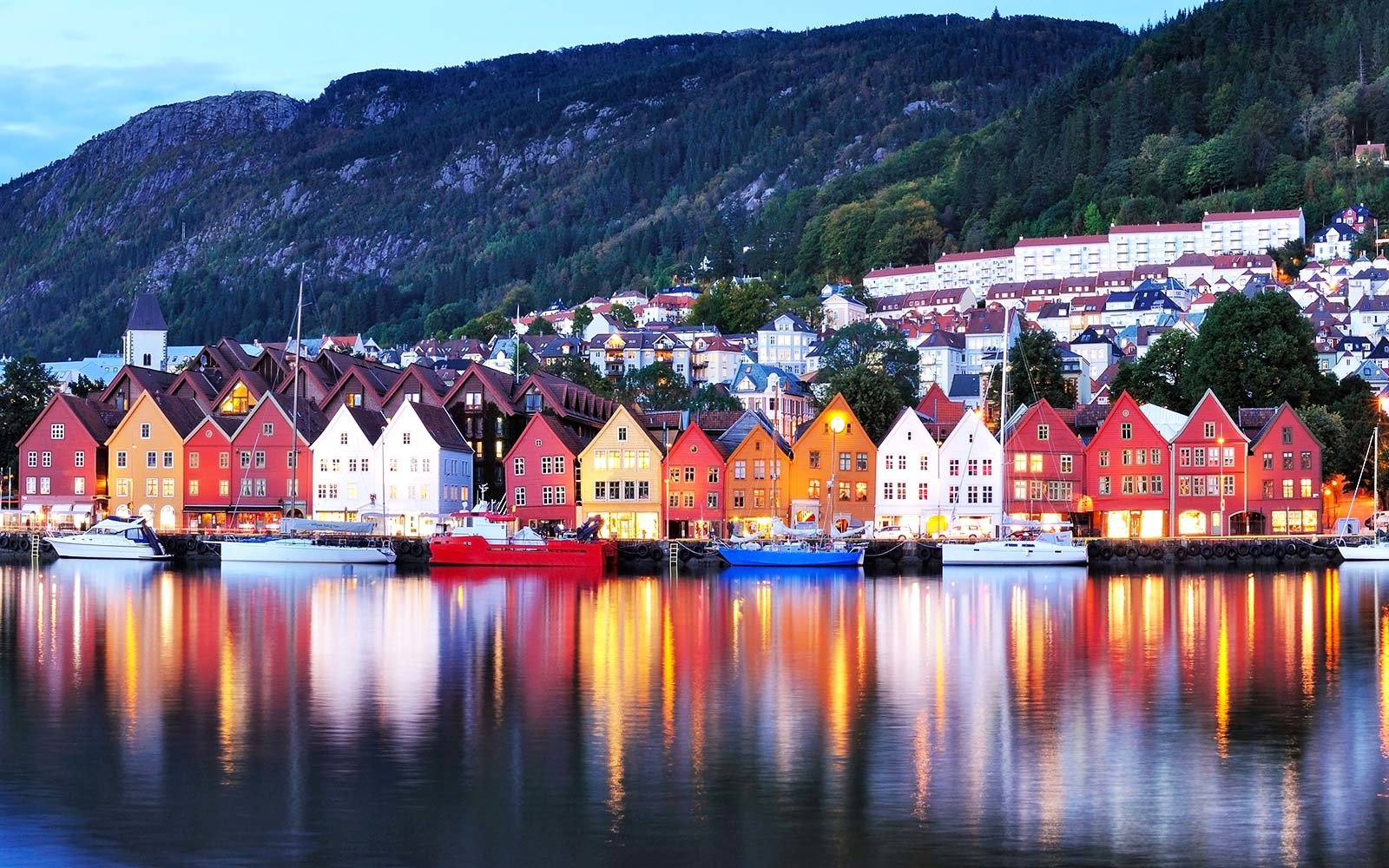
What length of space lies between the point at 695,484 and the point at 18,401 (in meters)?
45.9

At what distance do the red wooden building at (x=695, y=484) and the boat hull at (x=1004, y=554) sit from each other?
14047 millimetres

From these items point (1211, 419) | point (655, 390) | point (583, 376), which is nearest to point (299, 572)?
point (1211, 419)

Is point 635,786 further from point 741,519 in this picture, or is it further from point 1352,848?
point 741,519

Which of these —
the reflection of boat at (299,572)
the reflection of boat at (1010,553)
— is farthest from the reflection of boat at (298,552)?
the reflection of boat at (1010,553)

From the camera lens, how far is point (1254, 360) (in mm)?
103000

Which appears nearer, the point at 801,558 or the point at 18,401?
the point at 801,558

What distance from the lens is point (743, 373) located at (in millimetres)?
172500

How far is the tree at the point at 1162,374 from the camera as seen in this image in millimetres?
107625

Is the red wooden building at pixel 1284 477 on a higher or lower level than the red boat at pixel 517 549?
higher

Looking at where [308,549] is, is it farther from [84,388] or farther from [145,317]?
[145,317]

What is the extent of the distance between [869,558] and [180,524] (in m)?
38.1

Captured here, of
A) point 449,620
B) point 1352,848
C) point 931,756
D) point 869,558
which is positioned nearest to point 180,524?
point 869,558

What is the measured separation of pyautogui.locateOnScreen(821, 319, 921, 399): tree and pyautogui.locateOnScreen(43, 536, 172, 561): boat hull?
67.2m

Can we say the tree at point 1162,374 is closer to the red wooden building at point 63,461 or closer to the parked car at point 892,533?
the parked car at point 892,533
